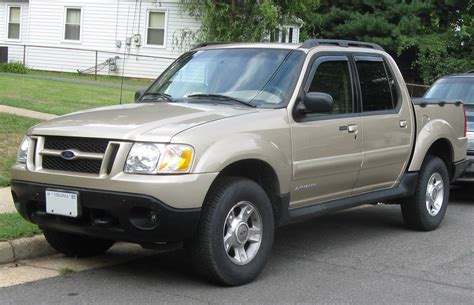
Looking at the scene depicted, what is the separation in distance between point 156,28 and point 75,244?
20389 millimetres

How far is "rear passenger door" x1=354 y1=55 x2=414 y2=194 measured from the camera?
6277mm

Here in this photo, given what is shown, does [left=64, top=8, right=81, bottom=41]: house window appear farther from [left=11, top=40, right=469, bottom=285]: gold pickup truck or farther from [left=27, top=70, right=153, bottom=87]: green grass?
[left=11, top=40, right=469, bottom=285]: gold pickup truck

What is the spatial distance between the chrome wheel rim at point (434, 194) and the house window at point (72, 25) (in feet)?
69.9

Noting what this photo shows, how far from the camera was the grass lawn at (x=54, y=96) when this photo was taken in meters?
13.3

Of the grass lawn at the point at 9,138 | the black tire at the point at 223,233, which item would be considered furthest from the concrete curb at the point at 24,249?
the grass lawn at the point at 9,138

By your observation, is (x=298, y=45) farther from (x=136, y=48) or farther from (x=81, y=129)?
(x=136, y=48)

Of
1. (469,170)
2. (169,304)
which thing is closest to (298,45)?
(169,304)

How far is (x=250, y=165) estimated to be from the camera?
5.13 m

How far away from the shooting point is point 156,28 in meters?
25.2

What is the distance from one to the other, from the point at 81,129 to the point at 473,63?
22.4 metres

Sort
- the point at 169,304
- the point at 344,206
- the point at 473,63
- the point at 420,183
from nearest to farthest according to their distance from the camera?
1. the point at 169,304
2. the point at 344,206
3. the point at 420,183
4. the point at 473,63

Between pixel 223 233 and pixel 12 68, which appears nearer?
pixel 223 233

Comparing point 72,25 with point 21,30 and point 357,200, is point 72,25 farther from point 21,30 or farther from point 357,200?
point 357,200

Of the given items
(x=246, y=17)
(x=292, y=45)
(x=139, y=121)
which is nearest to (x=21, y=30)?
(x=246, y=17)
